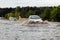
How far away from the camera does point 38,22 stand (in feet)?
74.4

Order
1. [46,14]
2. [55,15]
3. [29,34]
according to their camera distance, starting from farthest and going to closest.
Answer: [46,14] < [55,15] < [29,34]

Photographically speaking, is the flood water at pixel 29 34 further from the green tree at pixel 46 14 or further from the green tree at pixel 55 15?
the green tree at pixel 46 14

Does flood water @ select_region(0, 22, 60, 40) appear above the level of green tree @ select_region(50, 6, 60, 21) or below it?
above

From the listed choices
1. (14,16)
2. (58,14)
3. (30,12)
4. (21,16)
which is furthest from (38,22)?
(14,16)

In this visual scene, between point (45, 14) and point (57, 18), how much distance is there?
1.95m

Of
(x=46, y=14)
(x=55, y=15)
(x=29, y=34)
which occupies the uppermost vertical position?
(x=29, y=34)

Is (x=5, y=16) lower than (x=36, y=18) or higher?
lower

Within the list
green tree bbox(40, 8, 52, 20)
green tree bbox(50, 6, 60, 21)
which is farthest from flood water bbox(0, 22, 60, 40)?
green tree bbox(40, 8, 52, 20)

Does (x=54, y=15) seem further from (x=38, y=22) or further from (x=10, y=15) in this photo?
(x=10, y=15)

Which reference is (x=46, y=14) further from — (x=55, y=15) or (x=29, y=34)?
(x=29, y=34)

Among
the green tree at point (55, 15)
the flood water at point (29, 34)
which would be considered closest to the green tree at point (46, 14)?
the green tree at point (55, 15)

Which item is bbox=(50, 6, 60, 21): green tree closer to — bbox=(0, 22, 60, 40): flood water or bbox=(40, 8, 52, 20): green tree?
bbox=(40, 8, 52, 20): green tree

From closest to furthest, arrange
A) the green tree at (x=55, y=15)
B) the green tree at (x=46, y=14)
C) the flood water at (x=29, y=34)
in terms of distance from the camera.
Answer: the flood water at (x=29, y=34)
the green tree at (x=55, y=15)
the green tree at (x=46, y=14)

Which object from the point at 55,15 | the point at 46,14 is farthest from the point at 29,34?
the point at 46,14
